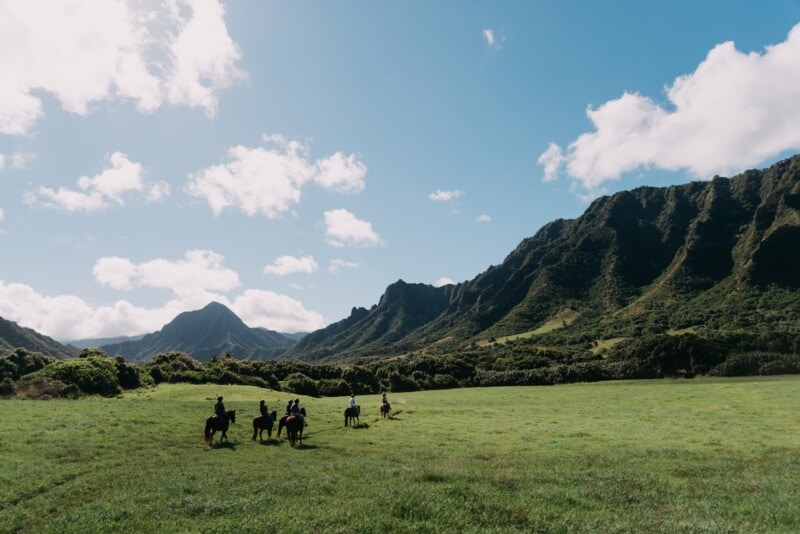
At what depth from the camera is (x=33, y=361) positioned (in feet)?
277

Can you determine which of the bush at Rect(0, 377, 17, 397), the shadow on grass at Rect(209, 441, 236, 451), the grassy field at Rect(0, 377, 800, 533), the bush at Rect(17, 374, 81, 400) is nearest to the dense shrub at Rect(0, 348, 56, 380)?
the bush at Rect(17, 374, 81, 400)

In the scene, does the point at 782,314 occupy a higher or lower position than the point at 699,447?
higher

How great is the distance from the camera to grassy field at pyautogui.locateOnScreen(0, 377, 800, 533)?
13.7 metres

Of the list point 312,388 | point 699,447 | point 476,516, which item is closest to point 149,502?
point 476,516

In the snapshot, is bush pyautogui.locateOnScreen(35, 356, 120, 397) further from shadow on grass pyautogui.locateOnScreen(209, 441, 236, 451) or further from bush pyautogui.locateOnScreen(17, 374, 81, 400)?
shadow on grass pyautogui.locateOnScreen(209, 441, 236, 451)

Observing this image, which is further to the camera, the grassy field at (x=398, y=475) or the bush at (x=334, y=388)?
the bush at (x=334, y=388)

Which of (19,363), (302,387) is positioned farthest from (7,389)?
(302,387)

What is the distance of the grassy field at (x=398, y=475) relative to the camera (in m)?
13.7

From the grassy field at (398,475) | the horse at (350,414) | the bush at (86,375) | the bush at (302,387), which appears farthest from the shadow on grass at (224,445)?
the bush at (302,387)

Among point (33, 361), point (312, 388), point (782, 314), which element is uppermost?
point (782, 314)

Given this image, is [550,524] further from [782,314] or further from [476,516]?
[782,314]

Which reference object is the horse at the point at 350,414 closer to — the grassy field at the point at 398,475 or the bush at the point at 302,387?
the grassy field at the point at 398,475

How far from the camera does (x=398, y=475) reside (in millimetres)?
19031

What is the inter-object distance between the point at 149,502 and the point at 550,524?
13440mm
